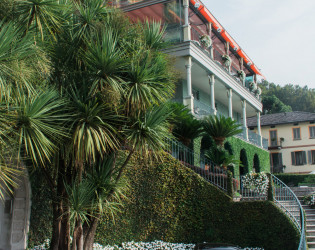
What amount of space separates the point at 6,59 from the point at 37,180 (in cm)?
568

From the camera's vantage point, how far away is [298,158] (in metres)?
38.6

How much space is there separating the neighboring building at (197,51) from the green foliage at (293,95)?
141 feet

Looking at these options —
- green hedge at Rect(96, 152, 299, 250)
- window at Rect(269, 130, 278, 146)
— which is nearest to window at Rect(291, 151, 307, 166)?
window at Rect(269, 130, 278, 146)

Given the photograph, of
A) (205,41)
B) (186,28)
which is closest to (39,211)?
(186,28)

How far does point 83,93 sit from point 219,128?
8.41 meters

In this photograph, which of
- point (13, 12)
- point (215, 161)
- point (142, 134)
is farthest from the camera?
point (215, 161)

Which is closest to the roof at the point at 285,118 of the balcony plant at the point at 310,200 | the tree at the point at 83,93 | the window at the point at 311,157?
the window at the point at 311,157

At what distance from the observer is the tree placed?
358 inches

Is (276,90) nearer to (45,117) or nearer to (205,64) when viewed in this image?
(205,64)

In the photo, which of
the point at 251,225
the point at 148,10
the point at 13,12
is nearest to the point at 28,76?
the point at 13,12

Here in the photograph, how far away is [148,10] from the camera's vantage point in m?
20.7

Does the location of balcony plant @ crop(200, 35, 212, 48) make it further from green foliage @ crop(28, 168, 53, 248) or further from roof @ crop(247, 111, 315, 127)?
roof @ crop(247, 111, 315, 127)

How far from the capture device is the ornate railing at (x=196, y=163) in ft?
47.3

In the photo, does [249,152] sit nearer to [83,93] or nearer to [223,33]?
[223,33]
